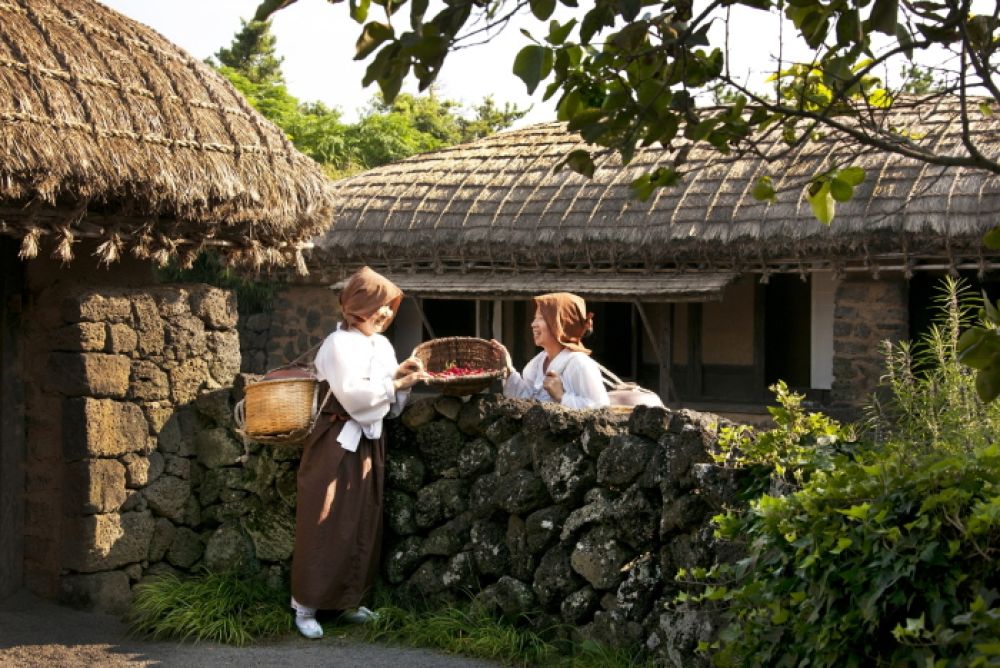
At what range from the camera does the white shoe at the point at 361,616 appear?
605cm

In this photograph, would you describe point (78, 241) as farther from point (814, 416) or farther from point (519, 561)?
point (814, 416)

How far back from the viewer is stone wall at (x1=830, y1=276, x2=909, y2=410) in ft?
35.7

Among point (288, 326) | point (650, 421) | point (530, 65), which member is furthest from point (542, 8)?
point (288, 326)

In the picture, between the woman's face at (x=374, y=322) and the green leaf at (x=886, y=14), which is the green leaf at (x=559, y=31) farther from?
the woman's face at (x=374, y=322)

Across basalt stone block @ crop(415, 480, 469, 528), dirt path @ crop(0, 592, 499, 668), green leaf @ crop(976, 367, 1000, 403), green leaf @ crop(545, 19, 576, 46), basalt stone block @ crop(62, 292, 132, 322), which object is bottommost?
dirt path @ crop(0, 592, 499, 668)

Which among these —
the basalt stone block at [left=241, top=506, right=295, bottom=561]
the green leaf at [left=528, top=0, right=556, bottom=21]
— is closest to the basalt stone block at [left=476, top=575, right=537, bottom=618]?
the basalt stone block at [left=241, top=506, right=295, bottom=561]

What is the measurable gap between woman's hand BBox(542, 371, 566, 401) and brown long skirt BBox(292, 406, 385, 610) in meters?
0.92

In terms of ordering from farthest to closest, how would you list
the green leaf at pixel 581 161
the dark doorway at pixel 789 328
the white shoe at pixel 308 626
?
the dark doorway at pixel 789 328
the white shoe at pixel 308 626
the green leaf at pixel 581 161

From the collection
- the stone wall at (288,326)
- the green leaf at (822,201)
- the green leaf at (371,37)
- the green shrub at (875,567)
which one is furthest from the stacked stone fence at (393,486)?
the stone wall at (288,326)

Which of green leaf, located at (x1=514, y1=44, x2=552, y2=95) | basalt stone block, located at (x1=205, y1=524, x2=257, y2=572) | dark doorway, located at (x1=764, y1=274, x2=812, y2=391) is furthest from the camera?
dark doorway, located at (x1=764, y1=274, x2=812, y2=391)

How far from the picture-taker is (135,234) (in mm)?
6418

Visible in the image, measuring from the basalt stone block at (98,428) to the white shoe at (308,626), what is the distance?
1.27 m

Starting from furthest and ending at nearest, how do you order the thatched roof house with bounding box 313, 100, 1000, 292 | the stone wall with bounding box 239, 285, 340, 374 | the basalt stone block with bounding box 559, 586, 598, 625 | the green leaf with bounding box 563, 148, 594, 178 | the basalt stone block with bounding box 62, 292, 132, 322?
the stone wall with bounding box 239, 285, 340, 374 < the thatched roof house with bounding box 313, 100, 1000, 292 < the basalt stone block with bounding box 62, 292, 132, 322 < the basalt stone block with bounding box 559, 586, 598, 625 < the green leaf with bounding box 563, 148, 594, 178

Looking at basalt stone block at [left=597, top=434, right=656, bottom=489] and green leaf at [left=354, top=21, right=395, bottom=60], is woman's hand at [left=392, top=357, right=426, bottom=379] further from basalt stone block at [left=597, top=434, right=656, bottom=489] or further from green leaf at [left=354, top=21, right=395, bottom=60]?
green leaf at [left=354, top=21, right=395, bottom=60]
